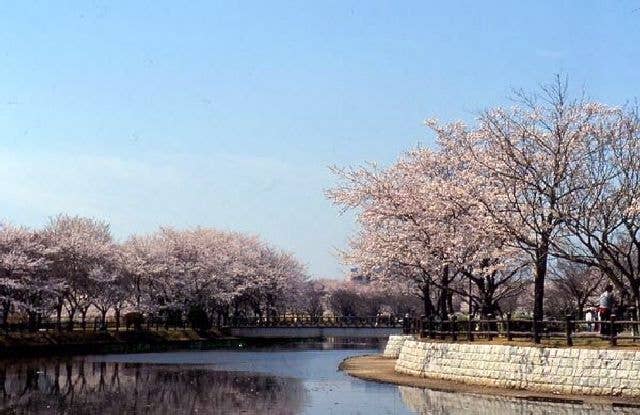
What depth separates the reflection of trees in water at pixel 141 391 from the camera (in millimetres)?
23516

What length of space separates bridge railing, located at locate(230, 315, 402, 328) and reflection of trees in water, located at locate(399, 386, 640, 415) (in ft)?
194

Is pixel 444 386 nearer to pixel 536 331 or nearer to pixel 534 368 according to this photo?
pixel 534 368

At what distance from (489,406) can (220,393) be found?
8.95m

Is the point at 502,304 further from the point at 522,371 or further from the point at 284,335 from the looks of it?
the point at 522,371

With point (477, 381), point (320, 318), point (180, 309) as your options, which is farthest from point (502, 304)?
point (477, 381)

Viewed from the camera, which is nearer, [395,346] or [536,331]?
[536,331]

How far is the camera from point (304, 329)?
8431 cm

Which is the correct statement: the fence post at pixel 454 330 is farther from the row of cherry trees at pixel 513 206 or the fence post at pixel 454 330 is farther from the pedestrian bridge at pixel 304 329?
the pedestrian bridge at pixel 304 329

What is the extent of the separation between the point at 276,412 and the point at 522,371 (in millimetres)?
8695

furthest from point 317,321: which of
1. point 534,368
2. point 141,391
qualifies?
point 534,368

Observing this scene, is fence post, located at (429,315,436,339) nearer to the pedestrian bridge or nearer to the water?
the water

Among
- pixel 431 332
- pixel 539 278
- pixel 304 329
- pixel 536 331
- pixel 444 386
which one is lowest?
pixel 304 329

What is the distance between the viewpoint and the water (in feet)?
75.2

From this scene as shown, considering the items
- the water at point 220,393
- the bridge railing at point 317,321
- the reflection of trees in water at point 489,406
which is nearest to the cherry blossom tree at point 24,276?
the water at point 220,393
